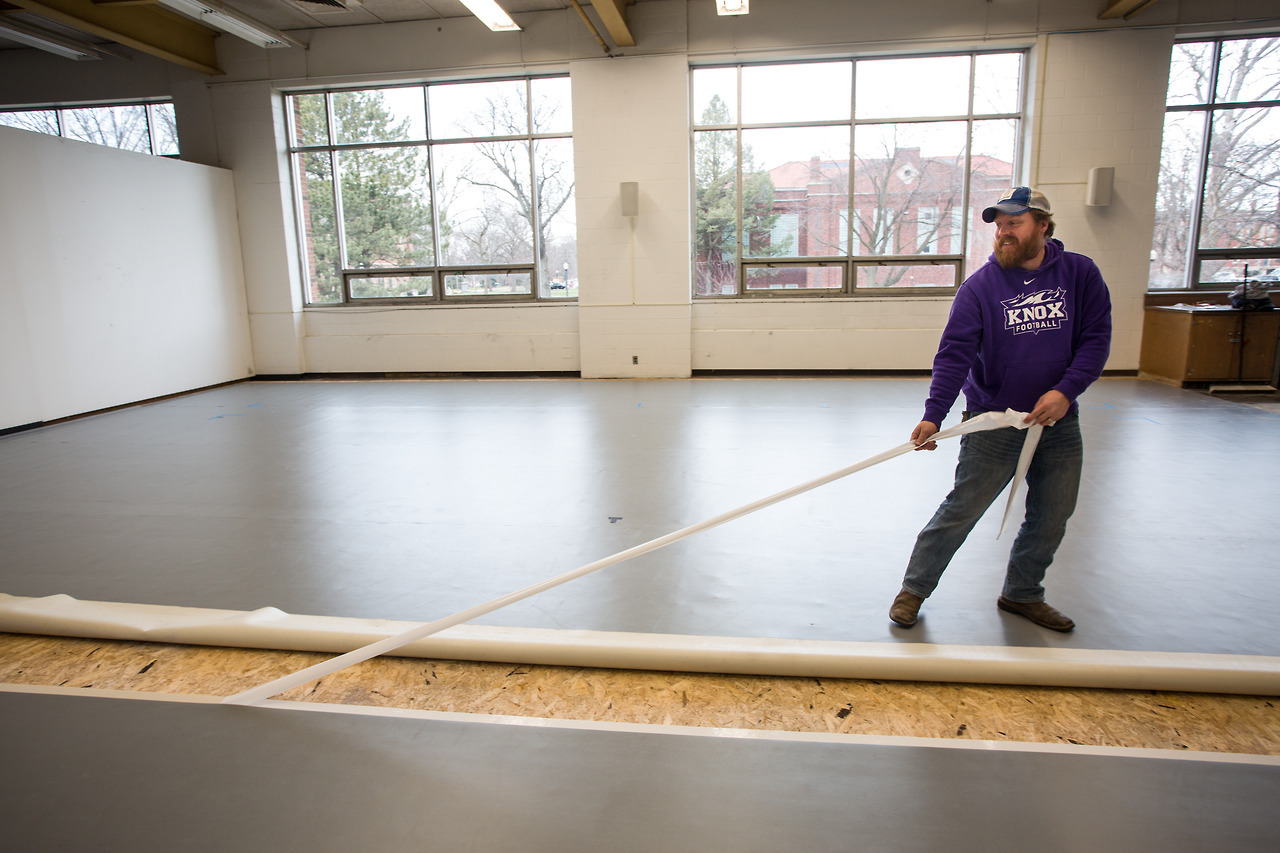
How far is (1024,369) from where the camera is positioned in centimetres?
229

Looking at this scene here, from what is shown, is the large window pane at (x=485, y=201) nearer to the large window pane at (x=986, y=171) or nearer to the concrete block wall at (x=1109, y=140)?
the large window pane at (x=986, y=171)

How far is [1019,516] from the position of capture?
3611mm

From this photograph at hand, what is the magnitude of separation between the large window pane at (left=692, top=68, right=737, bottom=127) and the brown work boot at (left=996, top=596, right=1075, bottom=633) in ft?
24.7

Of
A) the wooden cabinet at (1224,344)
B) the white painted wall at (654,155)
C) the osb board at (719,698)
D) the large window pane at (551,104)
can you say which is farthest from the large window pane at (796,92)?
the osb board at (719,698)

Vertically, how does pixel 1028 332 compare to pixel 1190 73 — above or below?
below

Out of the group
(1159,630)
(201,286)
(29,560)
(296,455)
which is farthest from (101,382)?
(1159,630)

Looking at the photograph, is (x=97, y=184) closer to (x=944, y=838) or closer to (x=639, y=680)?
(x=639, y=680)

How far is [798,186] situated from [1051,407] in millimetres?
7219

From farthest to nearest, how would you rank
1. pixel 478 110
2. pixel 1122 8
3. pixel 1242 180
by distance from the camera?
1. pixel 478 110
2. pixel 1242 180
3. pixel 1122 8

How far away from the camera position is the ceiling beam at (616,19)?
712cm

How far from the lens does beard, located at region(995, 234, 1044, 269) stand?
2254 mm

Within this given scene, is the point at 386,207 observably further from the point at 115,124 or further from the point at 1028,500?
the point at 1028,500

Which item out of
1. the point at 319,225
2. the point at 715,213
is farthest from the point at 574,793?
the point at 319,225

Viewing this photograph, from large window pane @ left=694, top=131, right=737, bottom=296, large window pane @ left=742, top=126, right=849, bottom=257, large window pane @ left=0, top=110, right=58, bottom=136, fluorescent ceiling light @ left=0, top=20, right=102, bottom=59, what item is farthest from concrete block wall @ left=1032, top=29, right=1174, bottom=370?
large window pane @ left=0, top=110, right=58, bottom=136
